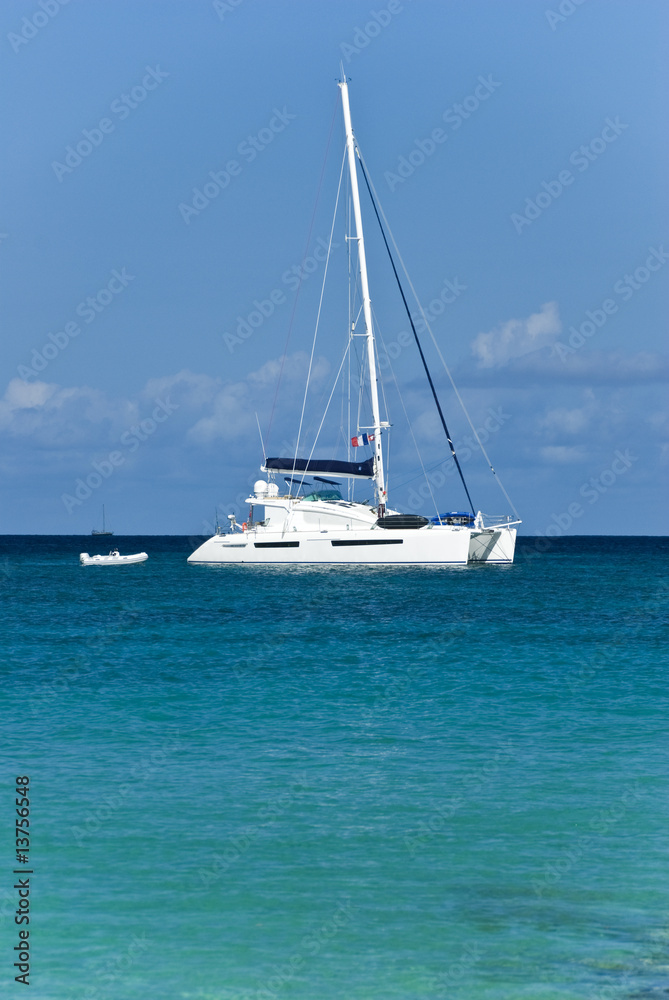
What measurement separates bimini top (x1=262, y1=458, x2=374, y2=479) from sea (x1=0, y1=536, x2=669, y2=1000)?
37.6 m

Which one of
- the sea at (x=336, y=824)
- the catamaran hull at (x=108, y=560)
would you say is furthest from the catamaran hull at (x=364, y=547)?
the sea at (x=336, y=824)

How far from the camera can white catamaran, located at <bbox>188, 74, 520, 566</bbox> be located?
6712 cm

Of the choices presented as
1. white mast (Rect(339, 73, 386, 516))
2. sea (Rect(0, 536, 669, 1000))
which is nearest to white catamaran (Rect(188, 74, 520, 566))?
white mast (Rect(339, 73, 386, 516))

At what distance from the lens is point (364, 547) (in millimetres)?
67625

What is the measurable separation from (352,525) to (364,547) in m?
1.66

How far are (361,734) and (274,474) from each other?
180ft

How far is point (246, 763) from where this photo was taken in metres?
17.4

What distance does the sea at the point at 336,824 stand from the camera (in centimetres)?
997

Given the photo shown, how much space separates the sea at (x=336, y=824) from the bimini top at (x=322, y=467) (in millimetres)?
37595

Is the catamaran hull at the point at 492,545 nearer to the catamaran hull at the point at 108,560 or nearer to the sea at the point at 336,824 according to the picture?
the catamaran hull at the point at 108,560

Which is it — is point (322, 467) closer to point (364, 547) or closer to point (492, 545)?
point (364, 547)

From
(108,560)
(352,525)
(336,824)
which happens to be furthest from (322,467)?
(336,824)

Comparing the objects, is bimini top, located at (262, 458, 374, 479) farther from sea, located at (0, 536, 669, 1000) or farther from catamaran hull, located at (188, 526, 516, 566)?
sea, located at (0, 536, 669, 1000)

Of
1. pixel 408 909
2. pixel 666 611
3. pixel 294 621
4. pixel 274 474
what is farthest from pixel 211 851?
pixel 274 474
